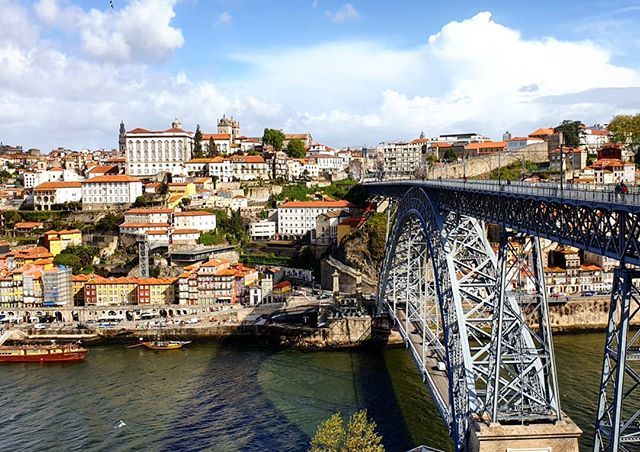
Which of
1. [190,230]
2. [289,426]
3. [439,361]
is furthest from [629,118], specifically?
[289,426]

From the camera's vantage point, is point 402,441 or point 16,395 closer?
point 402,441

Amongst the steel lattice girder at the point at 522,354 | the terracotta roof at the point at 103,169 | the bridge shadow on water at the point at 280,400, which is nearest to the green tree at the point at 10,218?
the terracotta roof at the point at 103,169

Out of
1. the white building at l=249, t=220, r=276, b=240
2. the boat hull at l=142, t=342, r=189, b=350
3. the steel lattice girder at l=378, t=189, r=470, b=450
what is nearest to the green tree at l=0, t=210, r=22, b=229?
the white building at l=249, t=220, r=276, b=240

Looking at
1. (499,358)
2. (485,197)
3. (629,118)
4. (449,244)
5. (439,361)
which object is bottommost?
(439,361)

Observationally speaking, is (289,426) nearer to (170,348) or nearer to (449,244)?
(449,244)

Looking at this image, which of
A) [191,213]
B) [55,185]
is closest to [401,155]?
[191,213]

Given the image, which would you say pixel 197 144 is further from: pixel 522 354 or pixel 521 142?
pixel 522 354

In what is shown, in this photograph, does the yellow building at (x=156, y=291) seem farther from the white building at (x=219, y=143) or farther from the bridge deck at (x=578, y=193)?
the white building at (x=219, y=143)

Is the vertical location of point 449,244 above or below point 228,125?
below
